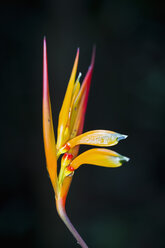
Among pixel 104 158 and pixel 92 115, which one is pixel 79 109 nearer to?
pixel 104 158

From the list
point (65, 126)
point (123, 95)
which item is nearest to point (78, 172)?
point (123, 95)

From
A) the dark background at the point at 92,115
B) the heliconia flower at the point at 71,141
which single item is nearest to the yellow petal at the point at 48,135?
the heliconia flower at the point at 71,141

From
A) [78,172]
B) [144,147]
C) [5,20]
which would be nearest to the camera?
[5,20]

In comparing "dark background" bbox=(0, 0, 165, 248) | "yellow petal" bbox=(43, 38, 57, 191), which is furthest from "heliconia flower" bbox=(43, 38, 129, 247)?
"dark background" bbox=(0, 0, 165, 248)

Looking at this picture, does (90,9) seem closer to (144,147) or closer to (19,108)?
(19,108)

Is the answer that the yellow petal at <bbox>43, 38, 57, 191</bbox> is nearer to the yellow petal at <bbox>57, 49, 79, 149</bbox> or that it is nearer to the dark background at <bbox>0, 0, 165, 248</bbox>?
the yellow petal at <bbox>57, 49, 79, 149</bbox>

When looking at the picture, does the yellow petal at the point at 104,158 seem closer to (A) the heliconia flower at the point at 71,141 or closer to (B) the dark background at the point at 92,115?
(A) the heliconia flower at the point at 71,141
